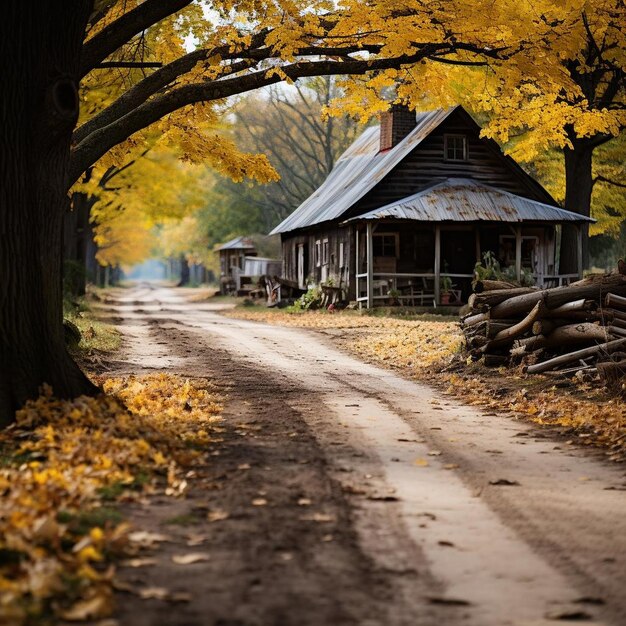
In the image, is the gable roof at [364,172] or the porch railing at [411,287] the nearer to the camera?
the porch railing at [411,287]

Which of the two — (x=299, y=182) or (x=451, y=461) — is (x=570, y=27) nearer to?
(x=451, y=461)

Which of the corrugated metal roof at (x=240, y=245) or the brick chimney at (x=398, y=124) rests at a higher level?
the brick chimney at (x=398, y=124)

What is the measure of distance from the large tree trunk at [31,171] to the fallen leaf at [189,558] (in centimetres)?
401

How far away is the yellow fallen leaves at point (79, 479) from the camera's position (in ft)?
12.7

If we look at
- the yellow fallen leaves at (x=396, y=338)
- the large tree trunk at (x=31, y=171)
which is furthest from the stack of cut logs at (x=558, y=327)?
the large tree trunk at (x=31, y=171)

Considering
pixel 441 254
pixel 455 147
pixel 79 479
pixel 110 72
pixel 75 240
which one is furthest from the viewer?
pixel 75 240

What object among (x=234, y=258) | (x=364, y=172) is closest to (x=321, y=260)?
(x=364, y=172)

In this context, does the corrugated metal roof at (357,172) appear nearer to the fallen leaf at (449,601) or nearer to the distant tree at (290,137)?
the distant tree at (290,137)

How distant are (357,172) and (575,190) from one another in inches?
399

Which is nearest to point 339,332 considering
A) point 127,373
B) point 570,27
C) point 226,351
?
point 226,351

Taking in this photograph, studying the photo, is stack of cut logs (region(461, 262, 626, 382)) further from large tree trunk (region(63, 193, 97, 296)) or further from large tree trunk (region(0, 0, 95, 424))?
large tree trunk (region(63, 193, 97, 296))

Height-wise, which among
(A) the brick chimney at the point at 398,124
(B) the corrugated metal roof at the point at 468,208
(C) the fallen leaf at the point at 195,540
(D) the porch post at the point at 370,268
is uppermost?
(A) the brick chimney at the point at 398,124

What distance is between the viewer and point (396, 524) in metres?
5.30

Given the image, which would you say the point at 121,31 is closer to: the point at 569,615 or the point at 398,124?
the point at 569,615
